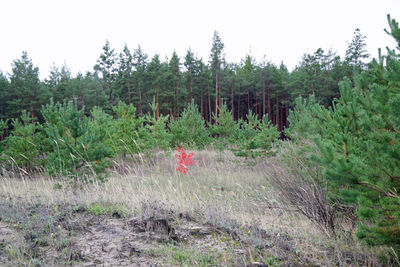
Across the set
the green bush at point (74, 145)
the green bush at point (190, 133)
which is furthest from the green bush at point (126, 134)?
the green bush at point (190, 133)

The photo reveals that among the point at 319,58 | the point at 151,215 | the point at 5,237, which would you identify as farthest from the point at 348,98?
the point at 319,58

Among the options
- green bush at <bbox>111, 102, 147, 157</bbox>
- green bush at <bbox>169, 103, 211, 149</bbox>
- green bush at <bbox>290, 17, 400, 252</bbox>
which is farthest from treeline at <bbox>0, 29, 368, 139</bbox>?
green bush at <bbox>290, 17, 400, 252</bbox>

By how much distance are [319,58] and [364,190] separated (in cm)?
3442

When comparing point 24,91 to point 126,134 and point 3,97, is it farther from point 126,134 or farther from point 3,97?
point 126,134

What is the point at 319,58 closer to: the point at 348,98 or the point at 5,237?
the point at 348,98

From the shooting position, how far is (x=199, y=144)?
18922 mm

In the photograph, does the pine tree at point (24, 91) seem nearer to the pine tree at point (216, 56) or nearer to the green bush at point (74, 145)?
the pine tree at point (216, 56)

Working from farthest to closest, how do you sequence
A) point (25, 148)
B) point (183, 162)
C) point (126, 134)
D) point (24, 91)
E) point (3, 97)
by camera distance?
point (3, 97), point (24, 91), point (126, 134), point (25, 148), point (183, 162)

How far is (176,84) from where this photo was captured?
37969 mm

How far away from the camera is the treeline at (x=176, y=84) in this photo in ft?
108

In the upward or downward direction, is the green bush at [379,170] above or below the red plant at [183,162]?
above

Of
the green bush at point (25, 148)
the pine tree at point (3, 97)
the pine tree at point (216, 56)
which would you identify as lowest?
the green bush at point (25, 148)

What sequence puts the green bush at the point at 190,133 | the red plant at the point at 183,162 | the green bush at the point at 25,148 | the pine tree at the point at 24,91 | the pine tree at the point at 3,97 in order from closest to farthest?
the red plant at the point at 183,162 < the green bush at the point at 25,148 < the green bush at the point at 190,133 < the pine tree at the point at 24,91 < the pine tree at the point at 3,97

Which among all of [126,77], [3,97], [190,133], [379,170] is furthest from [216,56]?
[379,170]
